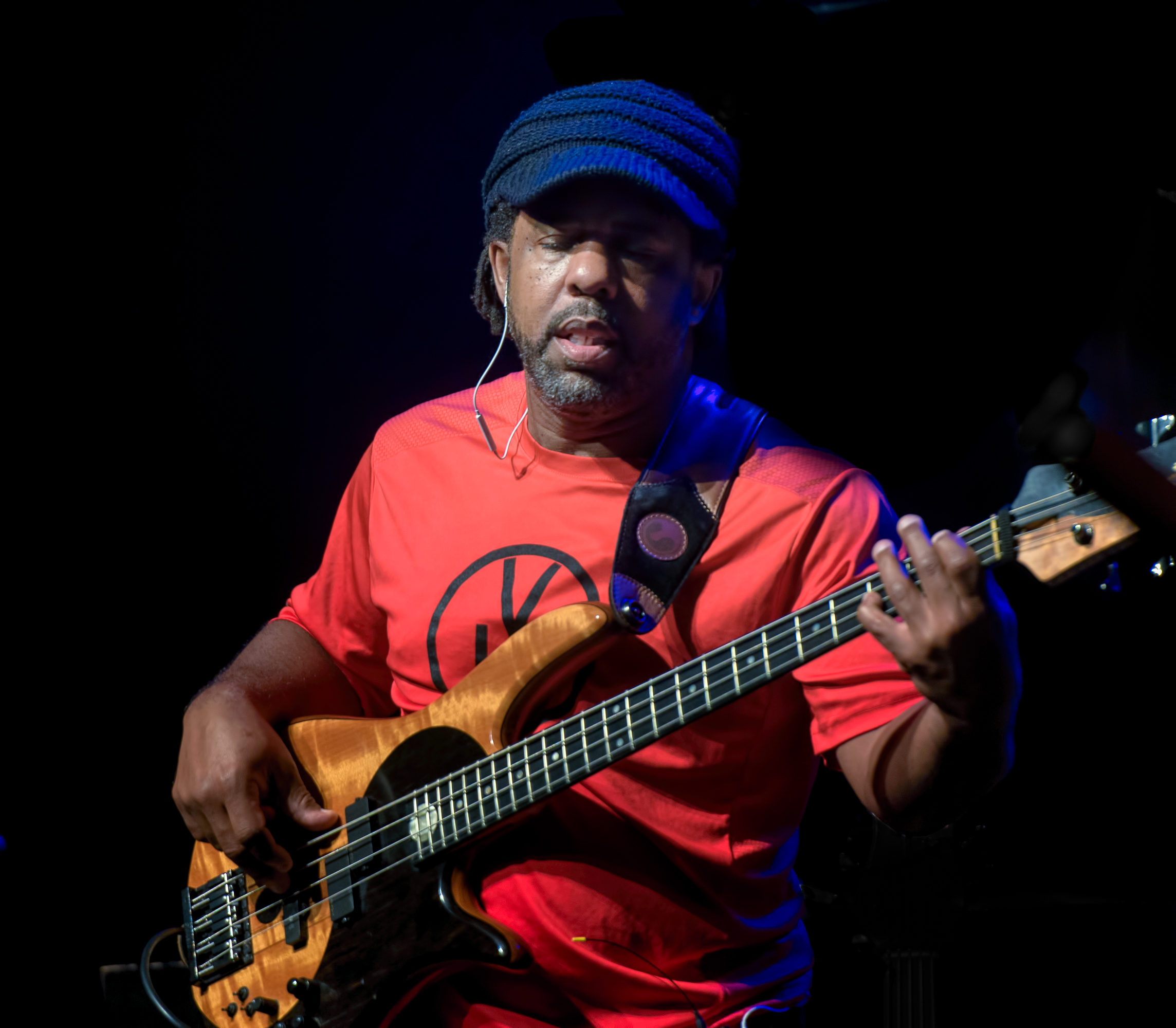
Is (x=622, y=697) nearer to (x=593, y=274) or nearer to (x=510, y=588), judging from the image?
(x=510, y=588)

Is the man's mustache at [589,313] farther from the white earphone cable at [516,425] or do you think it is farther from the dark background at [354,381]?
the dark background at [354,381]

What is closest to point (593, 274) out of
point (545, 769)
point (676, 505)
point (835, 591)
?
point (676, 505)

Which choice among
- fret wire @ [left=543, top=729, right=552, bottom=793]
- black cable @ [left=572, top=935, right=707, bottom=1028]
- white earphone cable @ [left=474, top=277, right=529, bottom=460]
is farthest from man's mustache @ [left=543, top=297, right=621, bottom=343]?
black cable @ [left=572, top=935, right=707, bottom=1028]

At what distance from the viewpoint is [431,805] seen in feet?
5.06

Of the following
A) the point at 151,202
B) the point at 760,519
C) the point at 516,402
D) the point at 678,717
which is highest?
the point at 151,202

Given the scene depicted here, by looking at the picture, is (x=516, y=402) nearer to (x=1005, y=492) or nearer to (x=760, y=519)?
(x=760, y=519)

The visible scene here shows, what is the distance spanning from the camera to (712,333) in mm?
2006

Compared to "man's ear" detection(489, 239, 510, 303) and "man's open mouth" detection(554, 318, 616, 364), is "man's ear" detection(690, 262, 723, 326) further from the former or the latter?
"man's ear" detection(489, 239, 510, 303)

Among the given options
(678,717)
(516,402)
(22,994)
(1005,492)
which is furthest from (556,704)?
(22,994)

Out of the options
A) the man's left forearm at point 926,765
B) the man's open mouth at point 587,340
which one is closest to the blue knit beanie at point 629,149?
the man's open mouth at point 587,340

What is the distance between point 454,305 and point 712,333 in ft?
2.62

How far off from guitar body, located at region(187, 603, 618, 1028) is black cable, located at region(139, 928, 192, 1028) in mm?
108

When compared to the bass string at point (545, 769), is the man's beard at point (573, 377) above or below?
above

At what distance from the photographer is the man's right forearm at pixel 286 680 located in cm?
185
